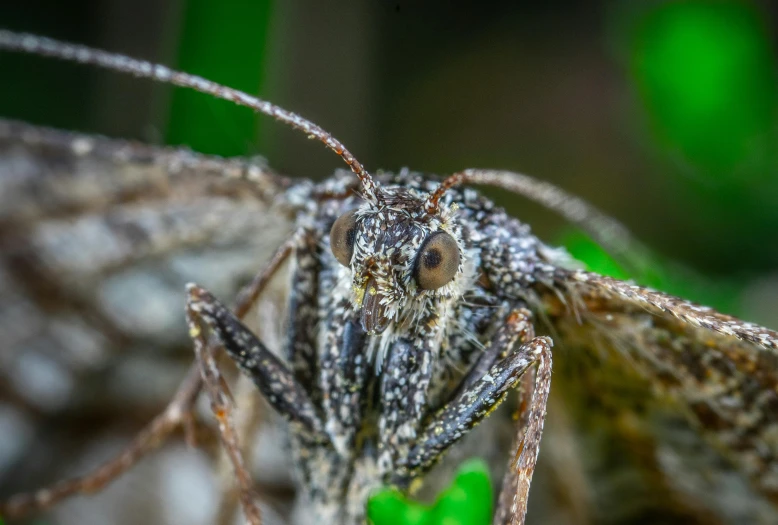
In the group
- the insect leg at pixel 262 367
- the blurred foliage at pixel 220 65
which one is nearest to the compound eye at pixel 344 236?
the insect leg at pixel 262 367

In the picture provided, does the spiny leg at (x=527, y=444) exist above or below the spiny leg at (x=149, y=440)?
above

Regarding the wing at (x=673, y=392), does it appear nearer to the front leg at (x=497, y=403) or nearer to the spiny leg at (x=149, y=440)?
the front leg at (x=497, y=403)

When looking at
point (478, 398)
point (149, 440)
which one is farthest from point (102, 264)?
point (478, 398)

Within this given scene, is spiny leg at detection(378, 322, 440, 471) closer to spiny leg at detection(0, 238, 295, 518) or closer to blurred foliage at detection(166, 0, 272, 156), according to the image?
spiny leg at detection(0, 238, 295, 518)

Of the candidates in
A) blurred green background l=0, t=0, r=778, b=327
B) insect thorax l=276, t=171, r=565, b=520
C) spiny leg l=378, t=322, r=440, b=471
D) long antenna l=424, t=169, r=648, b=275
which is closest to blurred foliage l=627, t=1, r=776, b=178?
blurred green background l=0, t=0, r=778, b=327

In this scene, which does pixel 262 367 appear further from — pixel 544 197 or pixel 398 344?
pixel 544 197

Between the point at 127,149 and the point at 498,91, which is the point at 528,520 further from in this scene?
the point at 498,91
